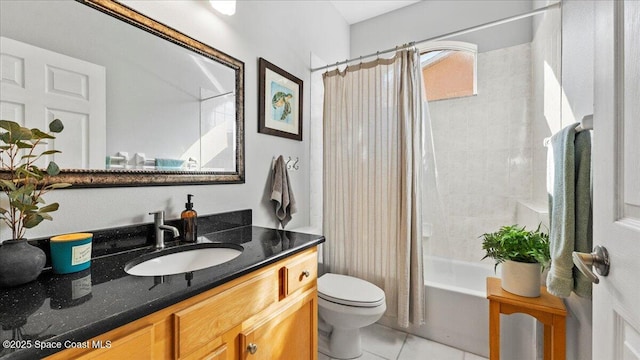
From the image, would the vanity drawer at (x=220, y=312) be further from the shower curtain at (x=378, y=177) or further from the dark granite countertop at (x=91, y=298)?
the shower curtain at (x=378, y=177)

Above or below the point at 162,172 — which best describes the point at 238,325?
below

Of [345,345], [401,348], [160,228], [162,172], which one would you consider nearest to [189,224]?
[160,228]

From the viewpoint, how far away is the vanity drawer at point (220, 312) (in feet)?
2.31

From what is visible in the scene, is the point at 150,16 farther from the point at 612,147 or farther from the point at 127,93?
the point at 612,147

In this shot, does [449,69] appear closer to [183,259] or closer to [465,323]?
[465,323]

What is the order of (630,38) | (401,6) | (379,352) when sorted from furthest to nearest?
(401,6), (379,352), (630,38)

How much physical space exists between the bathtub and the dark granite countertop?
4.56 ft

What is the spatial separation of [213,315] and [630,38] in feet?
3.93

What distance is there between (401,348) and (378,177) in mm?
1179

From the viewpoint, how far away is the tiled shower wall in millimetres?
2232

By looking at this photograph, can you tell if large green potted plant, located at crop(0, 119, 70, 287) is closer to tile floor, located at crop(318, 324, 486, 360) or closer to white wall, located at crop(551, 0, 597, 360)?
tile floor, located at crop(318, 324, 486, 360)

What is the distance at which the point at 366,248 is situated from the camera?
2.02 m

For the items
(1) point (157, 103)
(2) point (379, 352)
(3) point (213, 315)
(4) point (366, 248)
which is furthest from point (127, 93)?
(2) point (379, 352)

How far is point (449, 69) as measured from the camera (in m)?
2.57
